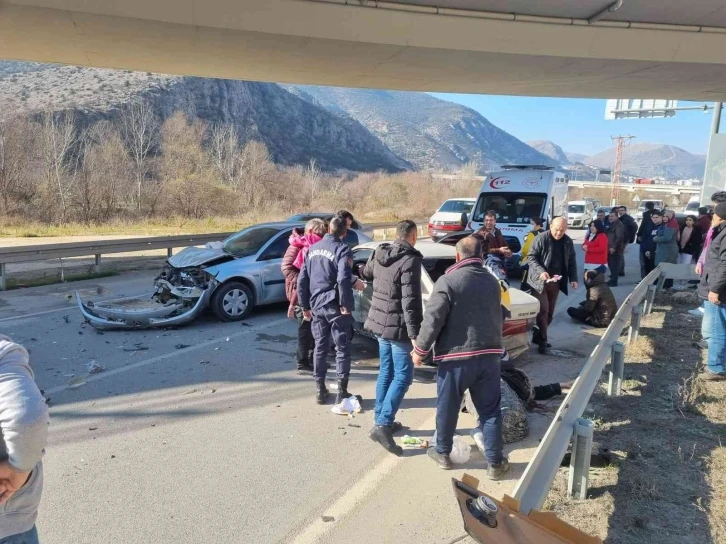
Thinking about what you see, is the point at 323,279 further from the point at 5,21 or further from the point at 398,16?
the point at 5,21

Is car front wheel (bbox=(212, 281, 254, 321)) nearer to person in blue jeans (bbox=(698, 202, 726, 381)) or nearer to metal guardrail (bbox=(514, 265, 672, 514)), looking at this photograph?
metal guardrail (bbox=(514, 265, 672, 514))

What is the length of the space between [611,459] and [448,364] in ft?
4.84

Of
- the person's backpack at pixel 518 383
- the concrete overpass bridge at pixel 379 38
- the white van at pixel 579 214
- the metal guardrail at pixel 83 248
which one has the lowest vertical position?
the person's backpack at pixel 518 383

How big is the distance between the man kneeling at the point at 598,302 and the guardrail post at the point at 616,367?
336 cm

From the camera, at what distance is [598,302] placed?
8.30 meters

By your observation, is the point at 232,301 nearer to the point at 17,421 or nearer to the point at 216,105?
the point at 17,421

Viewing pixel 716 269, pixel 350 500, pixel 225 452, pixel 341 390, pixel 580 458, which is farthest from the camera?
pixel 716 269

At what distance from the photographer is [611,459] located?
3.88m

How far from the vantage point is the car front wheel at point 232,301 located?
8.00 meters

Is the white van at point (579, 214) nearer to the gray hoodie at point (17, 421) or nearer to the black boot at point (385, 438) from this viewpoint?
the black boot at point (385, 438)

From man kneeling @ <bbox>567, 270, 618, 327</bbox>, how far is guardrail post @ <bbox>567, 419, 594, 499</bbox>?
547cm

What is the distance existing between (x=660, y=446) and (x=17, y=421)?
4406 millimetres

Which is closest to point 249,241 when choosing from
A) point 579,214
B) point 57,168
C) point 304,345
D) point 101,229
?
point 304,345

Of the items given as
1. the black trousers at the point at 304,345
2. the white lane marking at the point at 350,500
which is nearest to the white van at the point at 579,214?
the black trousers at the point at 304,345
